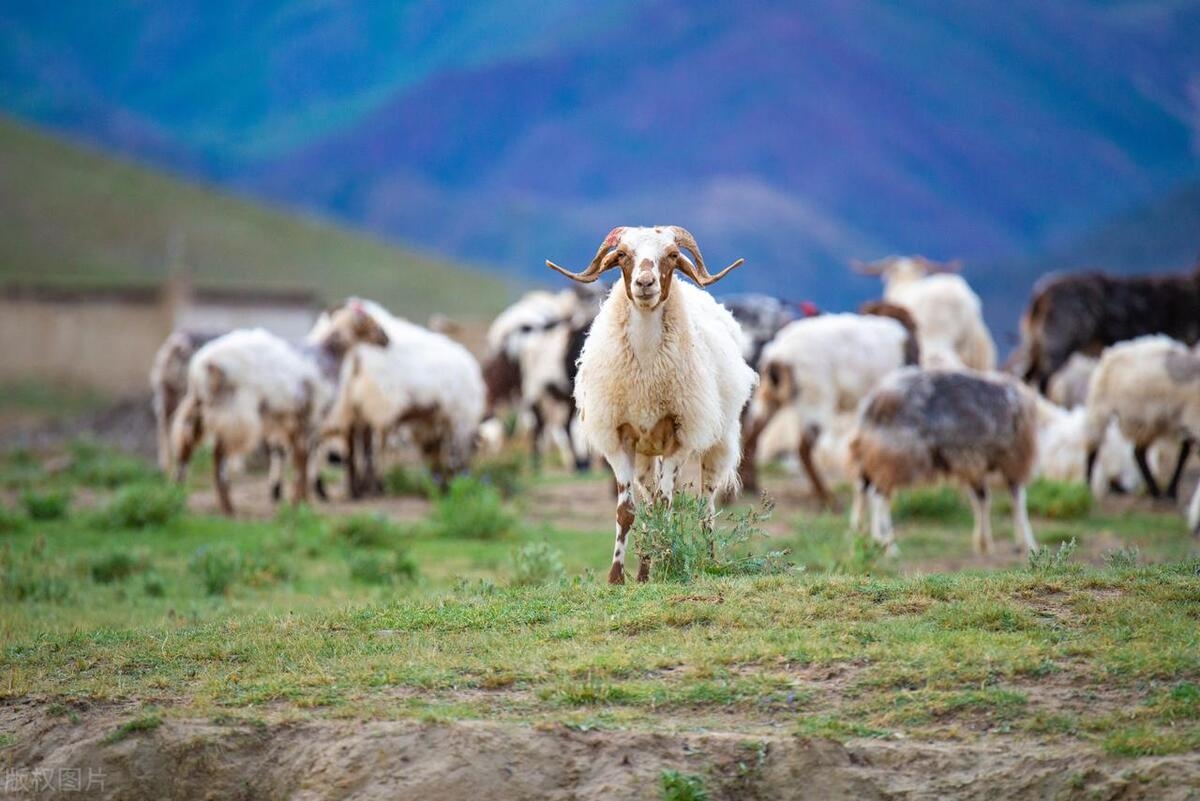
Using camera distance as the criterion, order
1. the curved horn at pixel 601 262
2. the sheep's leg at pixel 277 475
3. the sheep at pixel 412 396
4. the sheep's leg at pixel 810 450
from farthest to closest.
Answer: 1. the sheep at pixel 412 396
2. the sheep's leg at pixel 277 475
3. the sheep's leg at pixel 810 450
4. the curved horn at pixel 601 262

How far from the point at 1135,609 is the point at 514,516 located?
8.14m

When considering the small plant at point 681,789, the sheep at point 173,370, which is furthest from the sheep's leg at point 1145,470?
the small plant at point 681,789

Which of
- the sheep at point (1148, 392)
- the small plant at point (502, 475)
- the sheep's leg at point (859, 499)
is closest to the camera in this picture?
the sheep's leg at point (859, 499)

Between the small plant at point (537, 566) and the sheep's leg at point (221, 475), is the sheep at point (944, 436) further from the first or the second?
the sheep's leg at point (221, 475)

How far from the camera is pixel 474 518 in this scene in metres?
14.1

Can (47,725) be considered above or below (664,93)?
below

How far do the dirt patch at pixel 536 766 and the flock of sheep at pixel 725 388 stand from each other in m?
2.88

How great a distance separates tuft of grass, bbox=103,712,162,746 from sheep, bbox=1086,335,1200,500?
11108 mm

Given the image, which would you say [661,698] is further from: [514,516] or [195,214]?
[195,214]

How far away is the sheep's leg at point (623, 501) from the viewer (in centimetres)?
878

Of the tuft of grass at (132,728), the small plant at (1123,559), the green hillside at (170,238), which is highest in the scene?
the green hillside at (170,238)

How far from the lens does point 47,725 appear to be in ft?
21.3

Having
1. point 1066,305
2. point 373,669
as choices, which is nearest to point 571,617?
point 373,669

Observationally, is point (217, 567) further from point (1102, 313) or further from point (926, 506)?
point (1102, 313)
